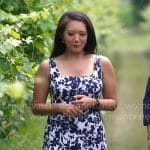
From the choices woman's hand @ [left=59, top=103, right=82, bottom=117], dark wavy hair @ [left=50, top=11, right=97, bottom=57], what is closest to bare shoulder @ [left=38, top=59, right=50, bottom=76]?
dark wavy hair @ [left=50, top=11, right=97, bottom=57]

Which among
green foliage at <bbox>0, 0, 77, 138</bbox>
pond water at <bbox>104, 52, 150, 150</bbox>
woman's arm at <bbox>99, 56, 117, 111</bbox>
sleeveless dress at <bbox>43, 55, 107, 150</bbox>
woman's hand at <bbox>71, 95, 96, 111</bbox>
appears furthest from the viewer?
pond water at <bbox>104, 52, 150, 150</bbox>

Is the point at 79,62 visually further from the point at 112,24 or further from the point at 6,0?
the point at 112,24

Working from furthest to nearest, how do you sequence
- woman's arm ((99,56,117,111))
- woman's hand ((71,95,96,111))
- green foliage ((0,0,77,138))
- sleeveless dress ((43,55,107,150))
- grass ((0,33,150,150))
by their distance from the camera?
grass ((0,33,150,150)) → green foliage ((0,0,77,138)) → woman's arm ((99,56,117,111)) → sleeveless dress ((43,55,107,150)) → woman's hand ((71,95,96,111))

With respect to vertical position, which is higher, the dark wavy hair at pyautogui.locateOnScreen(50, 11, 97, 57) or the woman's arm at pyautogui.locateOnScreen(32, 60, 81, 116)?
the dark wavy hair at pyautogui.locateOnScreen(50, 11, 97, 57)

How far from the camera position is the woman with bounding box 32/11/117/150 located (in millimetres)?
5387

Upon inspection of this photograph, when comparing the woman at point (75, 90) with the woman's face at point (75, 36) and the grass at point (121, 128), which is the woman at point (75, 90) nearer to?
the woman's face at point (75, 36)

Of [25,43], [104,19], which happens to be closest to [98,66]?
[25,43]

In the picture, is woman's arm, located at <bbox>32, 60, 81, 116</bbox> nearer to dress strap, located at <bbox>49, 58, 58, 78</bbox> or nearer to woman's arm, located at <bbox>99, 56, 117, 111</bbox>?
dress strap, located at <bbox>49, 58, 58, 78</bbox>

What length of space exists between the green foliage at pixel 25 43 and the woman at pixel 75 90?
0.59m

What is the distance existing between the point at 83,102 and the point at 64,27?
605 millimetres

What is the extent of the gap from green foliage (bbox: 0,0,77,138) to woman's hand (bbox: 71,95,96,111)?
2.75 ft

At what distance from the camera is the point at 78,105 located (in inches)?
209

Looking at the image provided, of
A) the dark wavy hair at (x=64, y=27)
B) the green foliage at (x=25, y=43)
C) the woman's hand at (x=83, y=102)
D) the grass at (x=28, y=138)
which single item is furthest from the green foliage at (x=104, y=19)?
the woman's hand at (x=83, y=102)

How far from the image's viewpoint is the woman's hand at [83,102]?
17.4 ft
